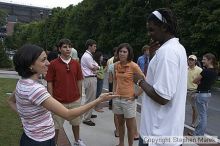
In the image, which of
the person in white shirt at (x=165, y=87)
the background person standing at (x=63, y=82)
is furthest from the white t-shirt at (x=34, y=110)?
the background person standing at (x=63, y=82)

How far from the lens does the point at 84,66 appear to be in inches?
375

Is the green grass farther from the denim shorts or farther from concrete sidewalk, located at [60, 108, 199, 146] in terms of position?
the denim shorts

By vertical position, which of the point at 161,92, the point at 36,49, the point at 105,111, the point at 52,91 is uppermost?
the point at 36,49

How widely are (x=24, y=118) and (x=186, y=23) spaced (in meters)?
25.8

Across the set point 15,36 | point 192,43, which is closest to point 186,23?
point 192,43

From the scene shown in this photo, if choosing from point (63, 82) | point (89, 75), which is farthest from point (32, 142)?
point (89, 75)

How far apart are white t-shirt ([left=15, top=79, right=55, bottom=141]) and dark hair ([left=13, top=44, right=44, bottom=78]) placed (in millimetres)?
75

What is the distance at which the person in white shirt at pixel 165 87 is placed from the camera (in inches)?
127

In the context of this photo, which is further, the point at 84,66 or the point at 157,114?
the point at 84,66

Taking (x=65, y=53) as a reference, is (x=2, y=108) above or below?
below

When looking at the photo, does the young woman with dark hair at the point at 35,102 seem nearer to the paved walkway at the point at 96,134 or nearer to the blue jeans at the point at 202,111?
the paved walkway at the point at 96,134

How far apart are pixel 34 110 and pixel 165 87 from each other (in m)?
1.10

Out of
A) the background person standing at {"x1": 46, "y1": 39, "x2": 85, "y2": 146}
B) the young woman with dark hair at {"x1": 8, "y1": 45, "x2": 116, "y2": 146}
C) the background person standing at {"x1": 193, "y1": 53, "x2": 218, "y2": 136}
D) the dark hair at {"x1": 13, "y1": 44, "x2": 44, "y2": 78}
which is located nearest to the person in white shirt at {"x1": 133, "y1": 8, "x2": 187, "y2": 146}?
the young woman with dark hair at {"x1": 8, "y1": 45, "x2": 116, "y2": 146}

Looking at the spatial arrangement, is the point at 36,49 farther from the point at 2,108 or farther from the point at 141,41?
the point at 141,41
